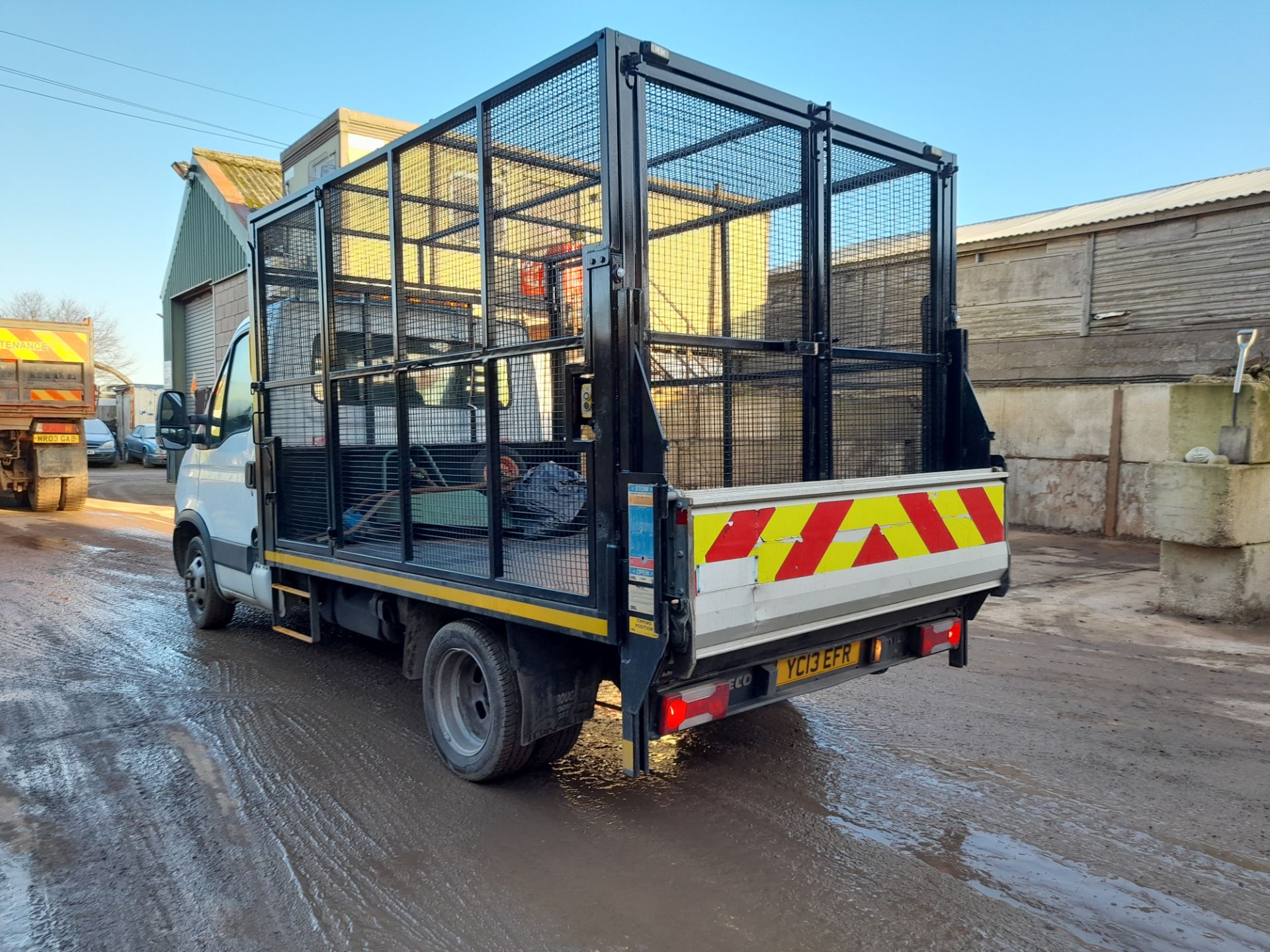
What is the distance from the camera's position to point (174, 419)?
21.5 feet

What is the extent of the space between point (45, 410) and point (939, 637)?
16243 millimetres

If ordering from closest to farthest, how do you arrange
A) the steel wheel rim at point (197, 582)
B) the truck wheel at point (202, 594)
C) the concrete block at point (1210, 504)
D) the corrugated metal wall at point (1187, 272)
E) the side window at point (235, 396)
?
the side window at point (235, 396) → the truck wheel at point (202, 594) → the steel wheel rim at point (197, 582) → the concrete block at point (1210, 504) → the corrugated metal wall at point (1187, 272)

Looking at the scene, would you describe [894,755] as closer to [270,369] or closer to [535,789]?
[535,789]

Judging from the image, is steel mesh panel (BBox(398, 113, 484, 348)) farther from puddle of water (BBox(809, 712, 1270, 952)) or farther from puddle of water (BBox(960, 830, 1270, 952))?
puddle of water (BBox(960, 830, 1270, 952))

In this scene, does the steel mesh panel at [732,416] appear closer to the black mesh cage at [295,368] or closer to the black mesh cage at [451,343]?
the black mesh cage at [451,343]

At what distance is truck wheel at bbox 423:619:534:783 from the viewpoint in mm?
3744

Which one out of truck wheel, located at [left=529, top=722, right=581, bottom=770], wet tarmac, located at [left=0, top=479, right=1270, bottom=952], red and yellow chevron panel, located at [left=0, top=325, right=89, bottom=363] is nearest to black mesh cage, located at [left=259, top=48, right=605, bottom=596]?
truck wheel, located at [left=529, top=722, right=581, bottom=770]

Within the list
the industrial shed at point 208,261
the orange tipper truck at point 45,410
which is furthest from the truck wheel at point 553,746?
the industrial shed at point 208,261

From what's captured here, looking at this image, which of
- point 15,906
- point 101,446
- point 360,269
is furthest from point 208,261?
point 15,906

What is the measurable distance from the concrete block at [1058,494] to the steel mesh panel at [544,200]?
9.82 meters

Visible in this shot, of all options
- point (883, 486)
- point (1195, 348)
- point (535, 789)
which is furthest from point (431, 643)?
point (1195, 348)

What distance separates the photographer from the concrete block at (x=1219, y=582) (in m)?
7.18

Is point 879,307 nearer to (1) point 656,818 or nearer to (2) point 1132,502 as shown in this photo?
(1) point 656,818

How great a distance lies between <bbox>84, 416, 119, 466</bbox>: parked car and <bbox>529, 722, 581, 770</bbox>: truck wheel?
29304 mm
